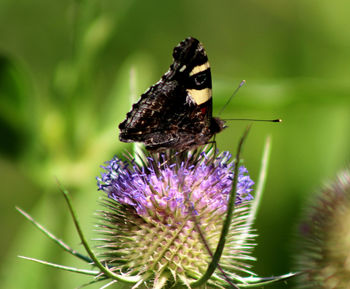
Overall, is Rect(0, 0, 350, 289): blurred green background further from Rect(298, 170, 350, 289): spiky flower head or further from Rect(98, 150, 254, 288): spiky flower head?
Rect(98, 150, 254, 288): spiky flower head

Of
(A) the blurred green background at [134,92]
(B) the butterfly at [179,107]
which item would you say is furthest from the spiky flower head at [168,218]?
(A) the blurred green background at [134,92]

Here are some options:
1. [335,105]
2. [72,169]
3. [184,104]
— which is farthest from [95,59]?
[335,105]

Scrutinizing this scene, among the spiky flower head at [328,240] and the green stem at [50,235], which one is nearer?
the green stem at [50,235]

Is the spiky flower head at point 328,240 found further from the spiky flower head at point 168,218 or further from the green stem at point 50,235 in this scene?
the green stem at point 50,235

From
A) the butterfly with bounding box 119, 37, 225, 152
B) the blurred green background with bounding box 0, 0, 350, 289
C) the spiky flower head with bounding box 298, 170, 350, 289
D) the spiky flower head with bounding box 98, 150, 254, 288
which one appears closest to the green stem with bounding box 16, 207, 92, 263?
the spiky flower head with bounding box 98, 150, 254, 288

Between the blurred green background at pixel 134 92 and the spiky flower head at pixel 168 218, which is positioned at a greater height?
the blurred green background at pixel 134 92

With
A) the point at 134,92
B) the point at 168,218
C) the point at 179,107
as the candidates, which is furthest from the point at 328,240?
the point at 134,92

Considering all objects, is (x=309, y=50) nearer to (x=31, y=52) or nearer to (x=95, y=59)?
(x=95, y=59)
